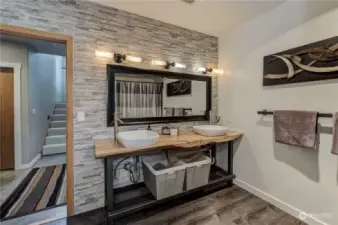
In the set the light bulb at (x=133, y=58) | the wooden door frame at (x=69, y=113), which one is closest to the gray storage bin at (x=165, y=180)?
the wooden door frame at (x=69, y=113)

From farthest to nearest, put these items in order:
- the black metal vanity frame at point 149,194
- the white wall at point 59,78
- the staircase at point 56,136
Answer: the white wall at point 59,78, the staircase at point 56,136, the black metal vanity frame at point 149,194

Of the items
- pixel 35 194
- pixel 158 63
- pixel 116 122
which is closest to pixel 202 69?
pixel 158 63

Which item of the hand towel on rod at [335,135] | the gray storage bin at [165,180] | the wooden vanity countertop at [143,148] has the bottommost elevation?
the gray storage bin at [165,180]

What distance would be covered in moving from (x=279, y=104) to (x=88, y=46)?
7.98ft

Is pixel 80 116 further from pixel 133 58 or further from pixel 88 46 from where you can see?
pixel 133 58

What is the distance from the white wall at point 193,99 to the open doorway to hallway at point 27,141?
1.96 metres

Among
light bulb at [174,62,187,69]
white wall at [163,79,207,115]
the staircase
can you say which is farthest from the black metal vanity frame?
the staircase

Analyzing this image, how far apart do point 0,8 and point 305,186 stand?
3649 millimetres

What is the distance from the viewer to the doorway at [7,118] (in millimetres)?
3396

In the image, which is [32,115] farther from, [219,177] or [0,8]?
[219,177]

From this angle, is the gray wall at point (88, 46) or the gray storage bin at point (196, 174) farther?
the gray storage bin at point (196, 174)

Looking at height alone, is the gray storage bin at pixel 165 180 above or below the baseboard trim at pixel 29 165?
above

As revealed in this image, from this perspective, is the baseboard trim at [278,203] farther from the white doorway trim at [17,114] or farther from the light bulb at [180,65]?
the white doorway trim at [17,114]

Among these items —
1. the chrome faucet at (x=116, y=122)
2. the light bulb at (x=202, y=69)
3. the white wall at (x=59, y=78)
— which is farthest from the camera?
the white wall at (x=59, y=78)
